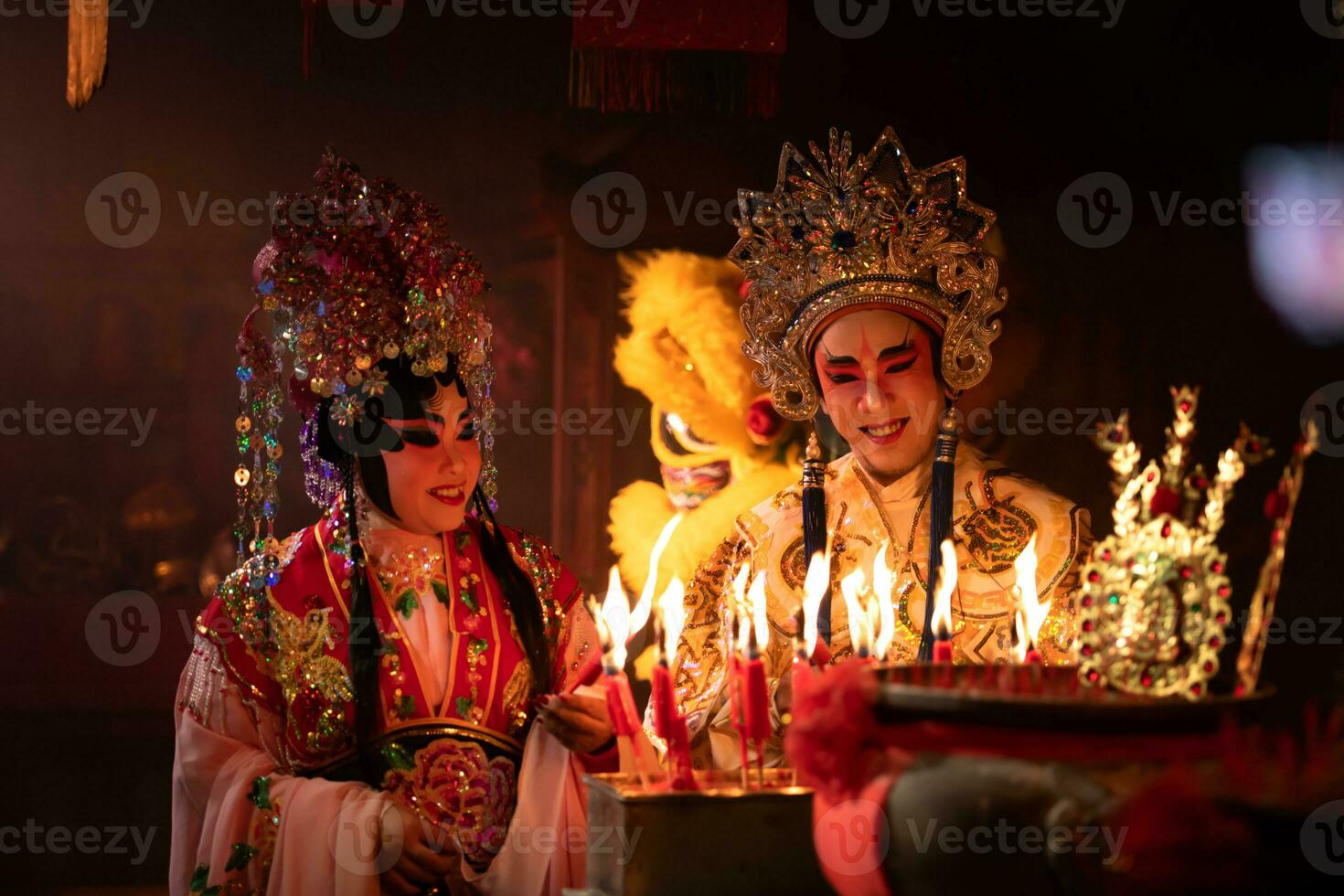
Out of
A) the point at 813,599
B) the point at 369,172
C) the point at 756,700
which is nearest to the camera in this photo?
the point at 756,700

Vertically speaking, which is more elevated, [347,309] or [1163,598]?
[347,309]

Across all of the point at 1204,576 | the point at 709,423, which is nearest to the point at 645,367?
the point at 709,423

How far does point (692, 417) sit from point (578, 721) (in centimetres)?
235

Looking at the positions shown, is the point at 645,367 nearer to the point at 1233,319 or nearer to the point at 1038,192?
the point at 1038,192

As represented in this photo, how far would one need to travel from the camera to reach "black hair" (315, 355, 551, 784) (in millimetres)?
2850

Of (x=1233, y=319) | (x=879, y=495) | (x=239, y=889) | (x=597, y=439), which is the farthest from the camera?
(x=597, y=439)

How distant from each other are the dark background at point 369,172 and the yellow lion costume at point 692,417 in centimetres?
26

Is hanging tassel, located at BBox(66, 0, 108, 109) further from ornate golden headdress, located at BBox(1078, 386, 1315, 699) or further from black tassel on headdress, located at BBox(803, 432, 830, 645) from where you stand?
ornate golden headdress, located at BBox(1078, 386, 1315, 699)

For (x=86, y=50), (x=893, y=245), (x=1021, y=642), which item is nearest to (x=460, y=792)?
(x=1021, y=642)

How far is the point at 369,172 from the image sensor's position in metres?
4.57

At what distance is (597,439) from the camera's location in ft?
15.8

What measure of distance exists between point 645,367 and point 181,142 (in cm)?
163

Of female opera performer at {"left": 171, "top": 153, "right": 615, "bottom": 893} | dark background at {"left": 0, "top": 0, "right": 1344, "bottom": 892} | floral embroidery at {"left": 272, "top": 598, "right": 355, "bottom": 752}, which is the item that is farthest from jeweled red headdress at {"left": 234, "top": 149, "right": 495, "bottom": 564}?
dark background at {"left": 0, "top": 0, "right": 1344, "bottom": 892}

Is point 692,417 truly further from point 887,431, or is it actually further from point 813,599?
point 813,599
